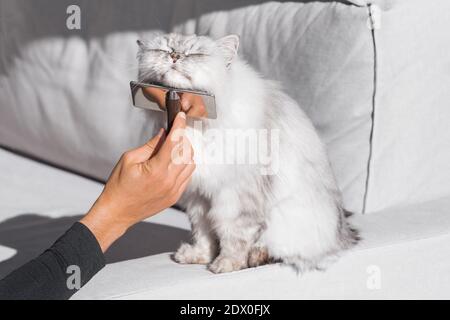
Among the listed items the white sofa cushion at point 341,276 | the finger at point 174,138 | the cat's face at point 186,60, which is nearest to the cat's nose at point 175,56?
the cat's face at point 186,60

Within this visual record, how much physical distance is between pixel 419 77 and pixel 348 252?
415mm

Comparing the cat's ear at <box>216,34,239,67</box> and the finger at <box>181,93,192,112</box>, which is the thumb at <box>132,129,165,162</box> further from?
the cat's ear at <box>216,34,239,67</box>

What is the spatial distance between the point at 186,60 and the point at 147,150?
0.57 feet

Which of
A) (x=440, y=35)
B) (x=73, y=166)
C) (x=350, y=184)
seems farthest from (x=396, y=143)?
(x=73, y=166)

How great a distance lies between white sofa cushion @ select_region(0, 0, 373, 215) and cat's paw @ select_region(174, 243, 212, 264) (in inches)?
10.9

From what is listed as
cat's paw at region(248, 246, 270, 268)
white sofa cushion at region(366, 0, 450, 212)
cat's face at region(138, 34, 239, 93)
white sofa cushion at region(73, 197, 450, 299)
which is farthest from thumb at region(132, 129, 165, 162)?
white sofa cushion at region(366, 0, 450, 212)

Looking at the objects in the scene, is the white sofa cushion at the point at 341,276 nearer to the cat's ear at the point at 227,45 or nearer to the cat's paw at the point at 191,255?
the cat's paw at the point at 191,255

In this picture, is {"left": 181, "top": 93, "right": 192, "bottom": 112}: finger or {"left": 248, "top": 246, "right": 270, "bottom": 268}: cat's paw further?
{"left": 248, "top": 246, "right": 270, "bottom": 268}: cat's paw

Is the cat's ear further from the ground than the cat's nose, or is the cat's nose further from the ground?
the cat's ear

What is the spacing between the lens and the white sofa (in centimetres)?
125

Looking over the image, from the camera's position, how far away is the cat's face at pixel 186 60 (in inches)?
46.1

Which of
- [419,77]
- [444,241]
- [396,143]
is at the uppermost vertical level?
[419,77]

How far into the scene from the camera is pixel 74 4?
84.4 inches

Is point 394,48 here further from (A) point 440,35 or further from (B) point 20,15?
(B) point 20,15
